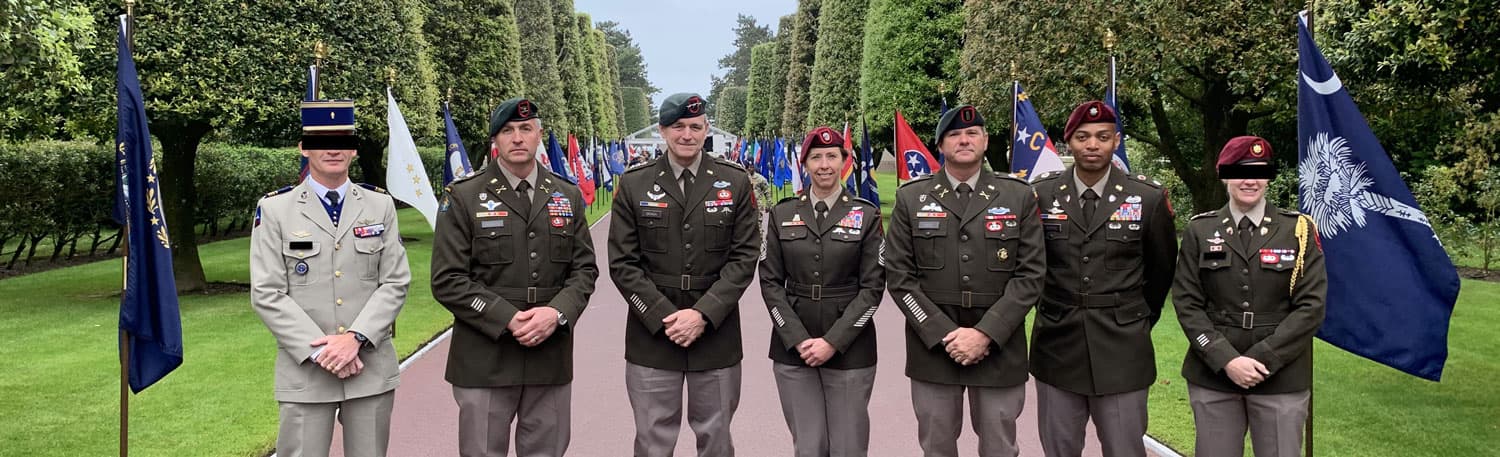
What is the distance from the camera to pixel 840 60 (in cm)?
3269

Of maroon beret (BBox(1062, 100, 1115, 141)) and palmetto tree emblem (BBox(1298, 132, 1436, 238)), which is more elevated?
maroon beret (BBox(1062, 100, 1115, 141))

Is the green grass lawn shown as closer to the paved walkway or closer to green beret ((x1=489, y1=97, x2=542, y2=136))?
the paved walkway

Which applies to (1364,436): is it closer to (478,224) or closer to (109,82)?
(478,224)

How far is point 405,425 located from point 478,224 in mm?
2627

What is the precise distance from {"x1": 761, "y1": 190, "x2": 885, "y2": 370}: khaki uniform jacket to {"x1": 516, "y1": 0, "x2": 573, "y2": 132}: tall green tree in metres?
30.0

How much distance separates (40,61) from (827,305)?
7.38 meters

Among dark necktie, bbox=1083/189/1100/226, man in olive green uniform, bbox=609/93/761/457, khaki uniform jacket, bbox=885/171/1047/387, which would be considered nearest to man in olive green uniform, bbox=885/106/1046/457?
khaki uniform jacket, bbox=885/171/1047/387

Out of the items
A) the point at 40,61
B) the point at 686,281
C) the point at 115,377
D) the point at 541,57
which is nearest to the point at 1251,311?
the point at 686,281

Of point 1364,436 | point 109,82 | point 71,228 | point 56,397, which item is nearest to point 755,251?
point 1364,436

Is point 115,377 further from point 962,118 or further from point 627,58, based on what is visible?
point 627,58

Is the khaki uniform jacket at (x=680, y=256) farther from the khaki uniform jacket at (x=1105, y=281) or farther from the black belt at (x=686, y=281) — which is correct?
the khaki uniform jacket at (x=1105, y=281)

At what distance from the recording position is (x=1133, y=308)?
4711 mm

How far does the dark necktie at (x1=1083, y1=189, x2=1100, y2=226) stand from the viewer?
15.5 ft

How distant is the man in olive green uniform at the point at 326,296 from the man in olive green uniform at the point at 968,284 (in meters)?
2.31
